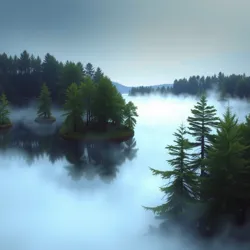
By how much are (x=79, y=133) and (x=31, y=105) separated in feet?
231

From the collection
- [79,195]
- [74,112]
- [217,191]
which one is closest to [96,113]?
[74,112]

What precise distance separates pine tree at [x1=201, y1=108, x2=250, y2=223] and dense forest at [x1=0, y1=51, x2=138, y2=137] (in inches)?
1679

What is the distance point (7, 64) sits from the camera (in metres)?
128

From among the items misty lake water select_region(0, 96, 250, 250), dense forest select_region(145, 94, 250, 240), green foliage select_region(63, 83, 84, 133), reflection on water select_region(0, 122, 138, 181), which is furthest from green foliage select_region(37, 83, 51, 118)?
dense forest select_region(145, 94, 250, 240)

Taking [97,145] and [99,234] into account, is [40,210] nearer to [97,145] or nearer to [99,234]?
[99,234]

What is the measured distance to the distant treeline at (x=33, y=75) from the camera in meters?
109

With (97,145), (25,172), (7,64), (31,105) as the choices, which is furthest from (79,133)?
(7,64)

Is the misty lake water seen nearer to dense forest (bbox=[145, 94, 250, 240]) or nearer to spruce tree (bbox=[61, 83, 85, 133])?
dense forest (bbox=[145, 94, 250, 240])

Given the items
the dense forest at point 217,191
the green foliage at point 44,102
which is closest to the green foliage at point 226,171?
the dense forest at point 217,191

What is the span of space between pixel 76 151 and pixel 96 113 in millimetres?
15618

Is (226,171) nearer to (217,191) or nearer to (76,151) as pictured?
(217,191)

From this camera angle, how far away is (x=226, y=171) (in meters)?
18.4

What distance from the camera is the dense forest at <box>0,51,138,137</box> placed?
6088 cm

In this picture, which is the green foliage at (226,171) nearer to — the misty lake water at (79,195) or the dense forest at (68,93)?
the misty lake water at (79,195)
